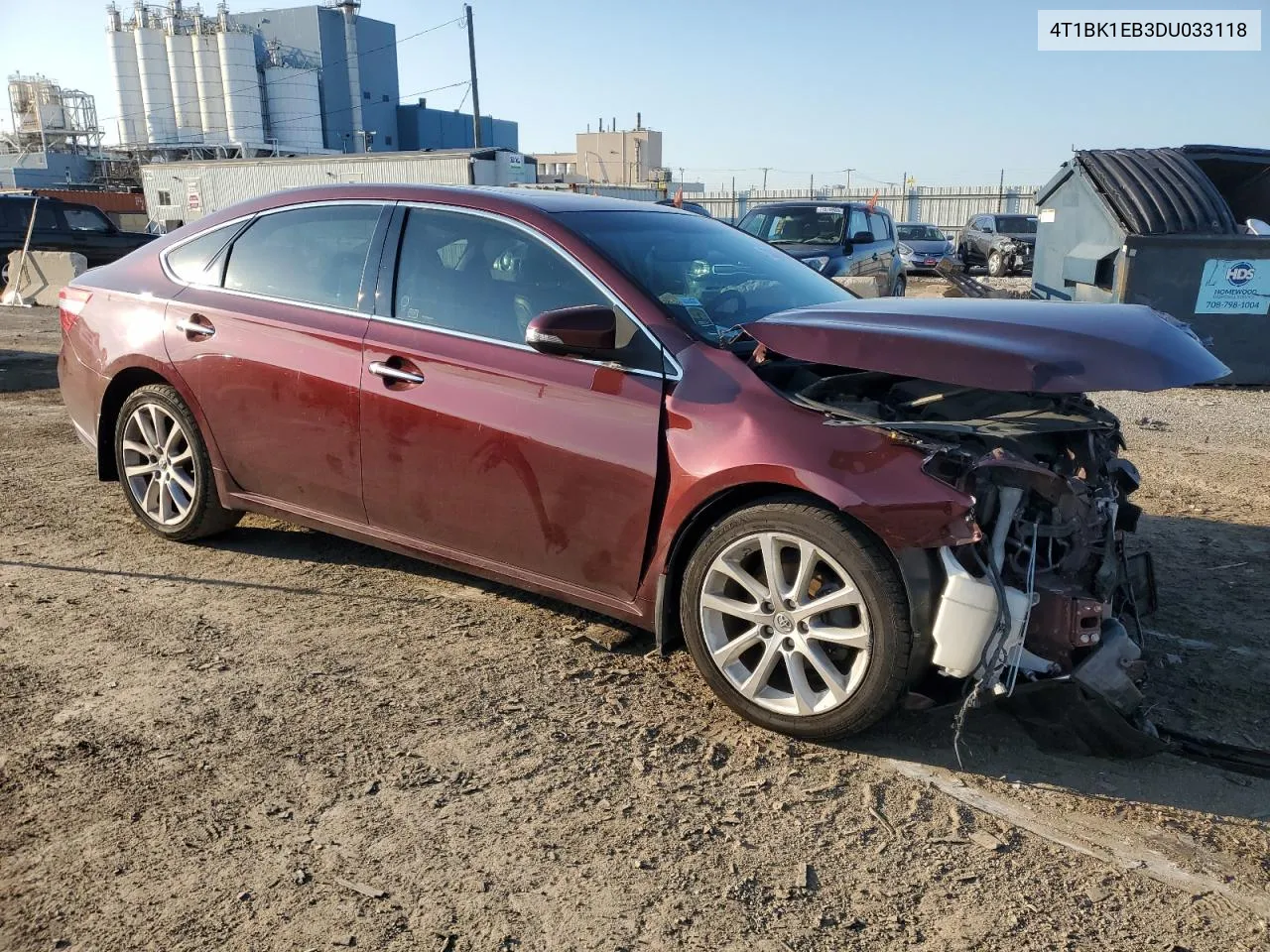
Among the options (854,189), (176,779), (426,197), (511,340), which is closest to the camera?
(176,779)

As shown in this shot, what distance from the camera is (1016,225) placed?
25.4 metres

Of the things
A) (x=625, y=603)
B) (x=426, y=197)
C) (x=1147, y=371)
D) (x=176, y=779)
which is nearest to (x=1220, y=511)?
(x=1147, y=371)

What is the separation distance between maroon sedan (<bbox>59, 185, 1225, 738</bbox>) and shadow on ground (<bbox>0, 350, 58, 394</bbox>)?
5.84 metres

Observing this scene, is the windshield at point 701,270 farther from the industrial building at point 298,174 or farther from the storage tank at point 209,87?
the storage tank at point 209,87

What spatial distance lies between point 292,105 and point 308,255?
65526 mm

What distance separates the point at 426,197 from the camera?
4.11 m

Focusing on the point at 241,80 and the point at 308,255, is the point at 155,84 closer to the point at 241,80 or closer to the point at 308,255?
the point at 241,80

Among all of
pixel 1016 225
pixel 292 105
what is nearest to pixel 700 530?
pixel 1016 225

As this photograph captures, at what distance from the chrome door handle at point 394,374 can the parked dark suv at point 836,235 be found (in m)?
9.60

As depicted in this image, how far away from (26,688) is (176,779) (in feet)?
3.06

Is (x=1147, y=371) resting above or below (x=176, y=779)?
above

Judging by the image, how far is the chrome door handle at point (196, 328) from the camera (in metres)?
4.50

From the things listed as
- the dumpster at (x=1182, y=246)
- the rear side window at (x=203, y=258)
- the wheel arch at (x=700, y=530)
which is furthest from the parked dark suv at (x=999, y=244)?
the wheel arch at (x=700, y=530)

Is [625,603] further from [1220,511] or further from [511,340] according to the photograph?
[1220,511]
